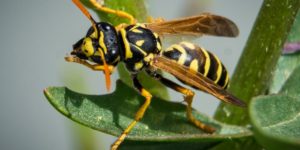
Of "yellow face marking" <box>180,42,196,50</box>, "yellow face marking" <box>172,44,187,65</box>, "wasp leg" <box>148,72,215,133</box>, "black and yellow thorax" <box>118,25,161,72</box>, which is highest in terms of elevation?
"black and yellow thorax" <box>118,25,161,72</box>

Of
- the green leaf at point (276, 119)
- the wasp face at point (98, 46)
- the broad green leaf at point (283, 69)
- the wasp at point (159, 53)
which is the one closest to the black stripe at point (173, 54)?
the wasp at point (159, 53)

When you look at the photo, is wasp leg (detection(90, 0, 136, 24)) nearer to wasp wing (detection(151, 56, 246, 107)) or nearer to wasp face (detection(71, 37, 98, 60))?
wasp face (detection(71, 37, 98, 60))

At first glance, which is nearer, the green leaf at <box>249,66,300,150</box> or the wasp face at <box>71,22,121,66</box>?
the green leaf at <box>249,66,300,150</box>

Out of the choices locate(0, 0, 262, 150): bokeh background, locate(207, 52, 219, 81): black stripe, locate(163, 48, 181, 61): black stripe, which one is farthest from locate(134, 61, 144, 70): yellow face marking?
locate(0, 0, 262, 150): bokeh background

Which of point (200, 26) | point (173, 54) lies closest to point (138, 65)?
point (173, 54)

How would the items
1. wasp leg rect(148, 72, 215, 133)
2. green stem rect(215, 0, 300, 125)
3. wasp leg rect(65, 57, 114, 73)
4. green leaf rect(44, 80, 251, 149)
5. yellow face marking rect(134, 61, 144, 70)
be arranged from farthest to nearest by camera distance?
yellow face marking rect(134, 61, 144, 70)
wasp leg rect(65, 57, 114, 73)
wasp leg rect(148, 72, 215, 133)
green stem rect(215, 0, 300, 125)
green leaf rect(44, 80, 251, 149)

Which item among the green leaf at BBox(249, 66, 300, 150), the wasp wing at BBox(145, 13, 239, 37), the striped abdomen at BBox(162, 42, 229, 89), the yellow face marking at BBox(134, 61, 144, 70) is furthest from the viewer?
the wasp wing at BBox(145, 13, 239, 37)

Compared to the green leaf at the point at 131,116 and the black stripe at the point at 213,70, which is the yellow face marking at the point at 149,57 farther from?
the green leaf at the point at 131,116
